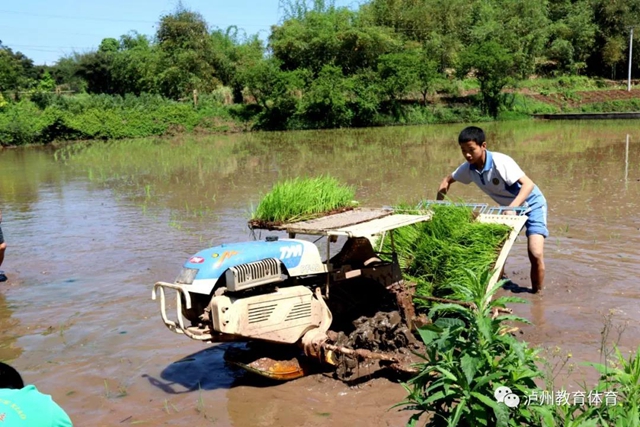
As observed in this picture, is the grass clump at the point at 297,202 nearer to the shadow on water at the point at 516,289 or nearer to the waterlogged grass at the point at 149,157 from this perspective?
the shadow on water at the point at 516,289

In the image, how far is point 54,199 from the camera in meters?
12.6

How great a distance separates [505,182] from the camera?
5469 millimetres

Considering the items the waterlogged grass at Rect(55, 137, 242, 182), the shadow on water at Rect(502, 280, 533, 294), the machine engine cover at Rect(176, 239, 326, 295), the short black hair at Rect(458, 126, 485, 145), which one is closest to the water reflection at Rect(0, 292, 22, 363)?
the machine engine cover at Rect(176, 239, 326, 295)

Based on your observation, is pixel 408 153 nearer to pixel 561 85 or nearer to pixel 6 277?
pixel 6 277

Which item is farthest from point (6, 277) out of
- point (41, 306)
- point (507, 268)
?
point (507, 268)

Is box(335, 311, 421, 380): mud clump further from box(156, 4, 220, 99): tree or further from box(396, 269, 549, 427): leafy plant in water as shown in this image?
box(156, 4, 220, 99): tree

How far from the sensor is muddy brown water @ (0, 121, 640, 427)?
3980 millimetres

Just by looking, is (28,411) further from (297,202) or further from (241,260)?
(297,202)

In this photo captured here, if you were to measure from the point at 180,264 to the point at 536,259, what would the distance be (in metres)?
4.00

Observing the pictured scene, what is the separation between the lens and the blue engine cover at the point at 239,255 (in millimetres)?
3658

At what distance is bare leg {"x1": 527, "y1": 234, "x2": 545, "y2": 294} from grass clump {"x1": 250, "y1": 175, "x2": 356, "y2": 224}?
195cm

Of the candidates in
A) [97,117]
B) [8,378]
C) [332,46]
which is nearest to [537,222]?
[8,378]

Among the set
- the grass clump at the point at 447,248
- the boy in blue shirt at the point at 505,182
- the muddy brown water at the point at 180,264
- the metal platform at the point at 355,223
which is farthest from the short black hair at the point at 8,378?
the boy in blue shirt at the point at 505,182

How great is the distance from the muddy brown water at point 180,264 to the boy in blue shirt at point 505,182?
0.64 meters
